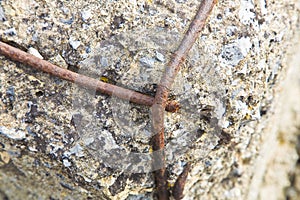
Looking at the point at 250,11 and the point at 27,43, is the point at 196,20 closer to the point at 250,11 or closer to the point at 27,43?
the point at 250,11

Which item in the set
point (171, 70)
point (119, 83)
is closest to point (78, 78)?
point (119, 83)

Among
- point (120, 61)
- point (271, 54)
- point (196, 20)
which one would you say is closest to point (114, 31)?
point (120, 61)

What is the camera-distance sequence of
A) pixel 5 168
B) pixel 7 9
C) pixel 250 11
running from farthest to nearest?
pixel 5 168, pixel 250 11, pixel 7 9

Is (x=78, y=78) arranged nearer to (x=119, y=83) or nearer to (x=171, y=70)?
(x=119, y=83)
